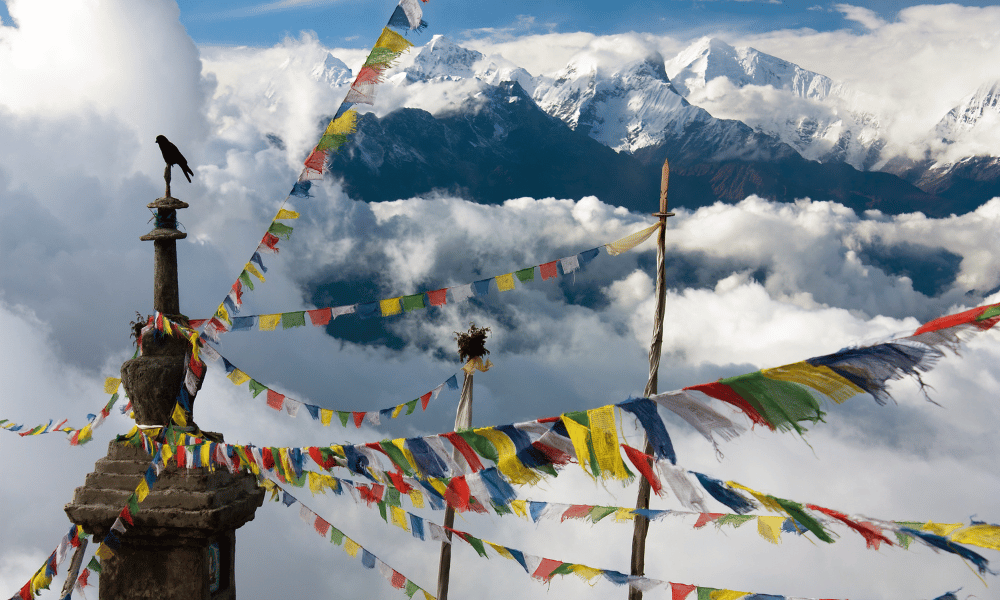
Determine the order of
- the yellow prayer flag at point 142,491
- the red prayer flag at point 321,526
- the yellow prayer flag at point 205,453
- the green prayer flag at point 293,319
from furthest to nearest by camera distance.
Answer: the green prayer flag at point 293,319 → the red prayer flag at point 321,526 → the yellow prayer flag at point 142,491 → the yellow prayer flag at point 205,453

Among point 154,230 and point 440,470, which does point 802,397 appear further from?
point 154,230

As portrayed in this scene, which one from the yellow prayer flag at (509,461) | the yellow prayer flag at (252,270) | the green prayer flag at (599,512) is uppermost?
the yellow prayer flag at (252,270)

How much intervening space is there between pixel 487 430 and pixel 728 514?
2.54 metres

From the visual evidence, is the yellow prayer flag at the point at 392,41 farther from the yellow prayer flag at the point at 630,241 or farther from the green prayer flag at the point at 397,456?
the yellow prayer flag at the point at 630,241

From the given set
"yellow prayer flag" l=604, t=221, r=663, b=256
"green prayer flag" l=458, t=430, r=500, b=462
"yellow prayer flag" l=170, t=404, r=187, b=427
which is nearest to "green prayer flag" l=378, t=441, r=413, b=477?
"green prayer flag" l=458, t=430, r=500, b=462

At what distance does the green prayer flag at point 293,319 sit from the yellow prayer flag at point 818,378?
648 centimetres

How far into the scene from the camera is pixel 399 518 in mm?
7531

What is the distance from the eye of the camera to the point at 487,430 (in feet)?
18.1

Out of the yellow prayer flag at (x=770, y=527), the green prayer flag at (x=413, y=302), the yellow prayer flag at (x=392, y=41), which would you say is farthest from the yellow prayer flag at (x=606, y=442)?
the green prayer flag at (x=413, y=302)

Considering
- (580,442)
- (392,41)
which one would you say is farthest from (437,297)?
(580,442)

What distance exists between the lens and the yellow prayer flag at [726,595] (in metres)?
5.57

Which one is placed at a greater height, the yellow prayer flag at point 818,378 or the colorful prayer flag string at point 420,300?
the colorful prayer flag string at point 420,300

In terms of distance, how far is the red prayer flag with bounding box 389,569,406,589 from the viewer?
327 inches

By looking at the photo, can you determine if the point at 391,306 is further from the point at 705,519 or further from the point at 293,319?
the point at 705,519
